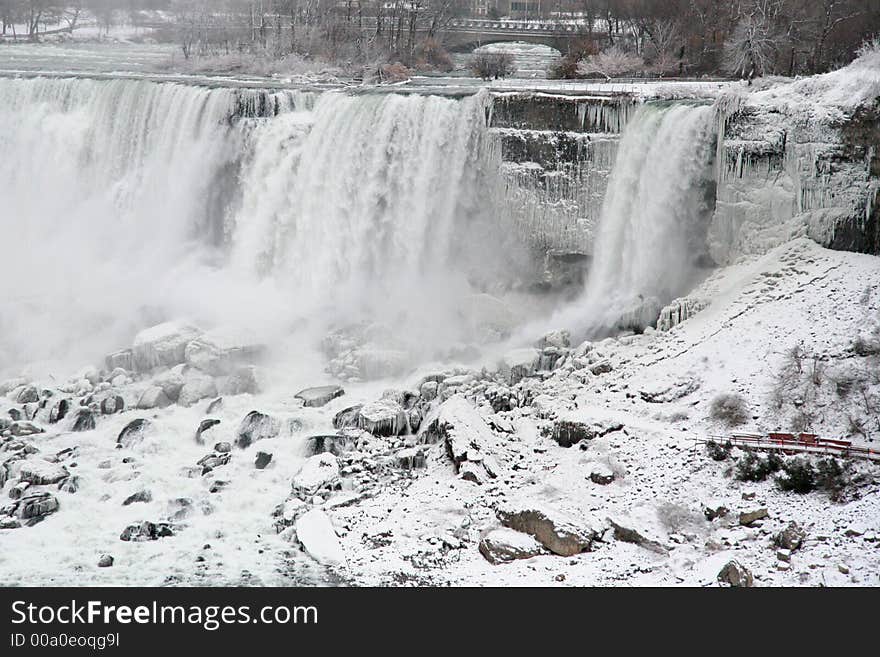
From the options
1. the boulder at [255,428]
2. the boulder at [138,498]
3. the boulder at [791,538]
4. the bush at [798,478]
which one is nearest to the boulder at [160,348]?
the boulder at [255,428]

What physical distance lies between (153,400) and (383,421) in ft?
20.2

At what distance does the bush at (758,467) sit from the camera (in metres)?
18.5

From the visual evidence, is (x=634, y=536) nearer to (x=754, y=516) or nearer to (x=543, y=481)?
(x=754, y=516)

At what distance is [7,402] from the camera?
2538 centimetres

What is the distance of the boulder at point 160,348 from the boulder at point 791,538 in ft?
53.2

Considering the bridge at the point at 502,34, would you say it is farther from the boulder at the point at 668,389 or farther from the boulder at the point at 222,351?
the boulder at the point at 668,389

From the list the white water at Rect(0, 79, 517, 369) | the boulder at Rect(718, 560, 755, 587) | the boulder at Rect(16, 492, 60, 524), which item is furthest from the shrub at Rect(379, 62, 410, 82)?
the boulder at Rect(718, 560, 755, 587)

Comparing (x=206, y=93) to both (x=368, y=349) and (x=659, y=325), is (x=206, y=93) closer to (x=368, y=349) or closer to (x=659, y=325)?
(x=368, y=349)


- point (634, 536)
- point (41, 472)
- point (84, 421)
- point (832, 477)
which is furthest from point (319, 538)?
point (832, 477)

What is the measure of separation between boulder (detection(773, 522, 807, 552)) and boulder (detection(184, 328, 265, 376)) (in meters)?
14.7

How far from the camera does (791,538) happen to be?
16812 mm

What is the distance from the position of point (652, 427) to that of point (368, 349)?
8837mm

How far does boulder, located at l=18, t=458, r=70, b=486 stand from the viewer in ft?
69.9
